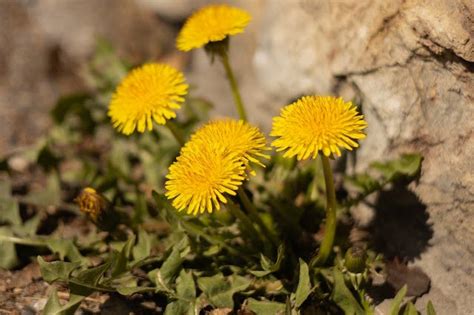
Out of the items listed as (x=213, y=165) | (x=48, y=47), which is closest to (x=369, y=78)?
(x=213, y=165)

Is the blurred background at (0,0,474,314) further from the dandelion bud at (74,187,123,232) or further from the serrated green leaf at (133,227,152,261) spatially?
the dandelion bud at (74,187,123,232)

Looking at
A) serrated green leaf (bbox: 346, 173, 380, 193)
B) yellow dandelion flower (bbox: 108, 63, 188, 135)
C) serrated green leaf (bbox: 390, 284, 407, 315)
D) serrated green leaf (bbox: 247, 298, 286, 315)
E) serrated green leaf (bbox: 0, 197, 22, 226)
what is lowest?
serrated green leaf (bbox: 0, 197, 22, 226)

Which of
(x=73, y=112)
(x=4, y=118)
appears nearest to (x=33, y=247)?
(x=73, y=112)

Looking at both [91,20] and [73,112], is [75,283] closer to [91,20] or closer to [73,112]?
[73,112]

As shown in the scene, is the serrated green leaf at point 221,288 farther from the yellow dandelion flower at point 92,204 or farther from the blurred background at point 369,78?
the blurred background at point 369,78

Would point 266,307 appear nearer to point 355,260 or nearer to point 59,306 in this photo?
point 355,260

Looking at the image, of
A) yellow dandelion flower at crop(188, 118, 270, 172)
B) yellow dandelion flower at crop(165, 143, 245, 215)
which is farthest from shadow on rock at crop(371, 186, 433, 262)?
yellow dandelion flower at crop(165, 143, 245, 215)
